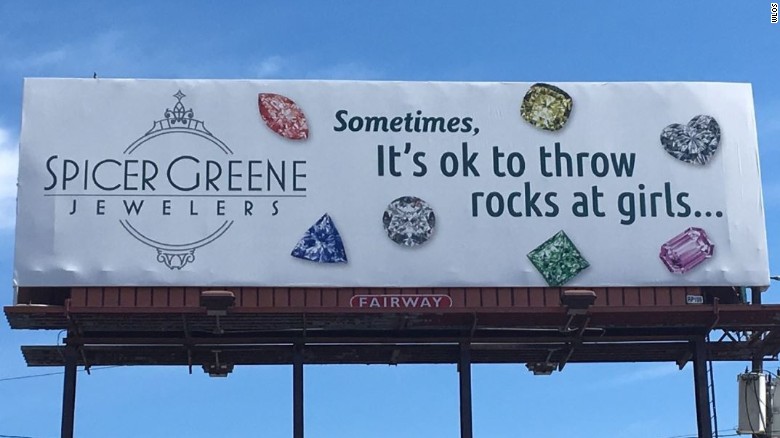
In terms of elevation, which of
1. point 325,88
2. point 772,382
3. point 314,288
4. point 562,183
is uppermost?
point 325,88

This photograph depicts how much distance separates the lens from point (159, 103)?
110 feet

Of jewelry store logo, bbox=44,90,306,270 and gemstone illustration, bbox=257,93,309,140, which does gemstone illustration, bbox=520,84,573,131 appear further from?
jewelry store logo, bbox=44,90,306,270

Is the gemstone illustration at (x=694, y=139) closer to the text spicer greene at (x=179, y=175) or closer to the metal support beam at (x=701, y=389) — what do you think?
the metal support beam at (x=701, y=389)

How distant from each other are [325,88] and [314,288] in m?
4.28

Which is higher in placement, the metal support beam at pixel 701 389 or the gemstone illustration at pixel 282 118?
the gemstone illustration at pixel 282 118

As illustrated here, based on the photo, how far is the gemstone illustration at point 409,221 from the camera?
33.2m

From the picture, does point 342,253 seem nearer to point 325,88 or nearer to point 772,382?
point 325,88

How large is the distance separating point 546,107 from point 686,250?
13.5ft

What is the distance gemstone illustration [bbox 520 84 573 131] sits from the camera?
34.2 meters

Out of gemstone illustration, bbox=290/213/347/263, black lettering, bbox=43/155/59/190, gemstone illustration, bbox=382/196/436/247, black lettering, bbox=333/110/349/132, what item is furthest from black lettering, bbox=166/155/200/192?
gemstone illustration, bbox=382/196/436/247

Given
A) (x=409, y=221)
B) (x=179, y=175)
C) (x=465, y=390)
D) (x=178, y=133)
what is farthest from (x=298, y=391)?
(x=178, y=133)

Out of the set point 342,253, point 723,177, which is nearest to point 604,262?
point 723,177

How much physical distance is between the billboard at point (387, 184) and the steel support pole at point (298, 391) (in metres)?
1.98

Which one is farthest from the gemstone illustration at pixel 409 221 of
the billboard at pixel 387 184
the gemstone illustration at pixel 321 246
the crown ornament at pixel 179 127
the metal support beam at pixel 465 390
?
the crown ornament at pixel 179 127
